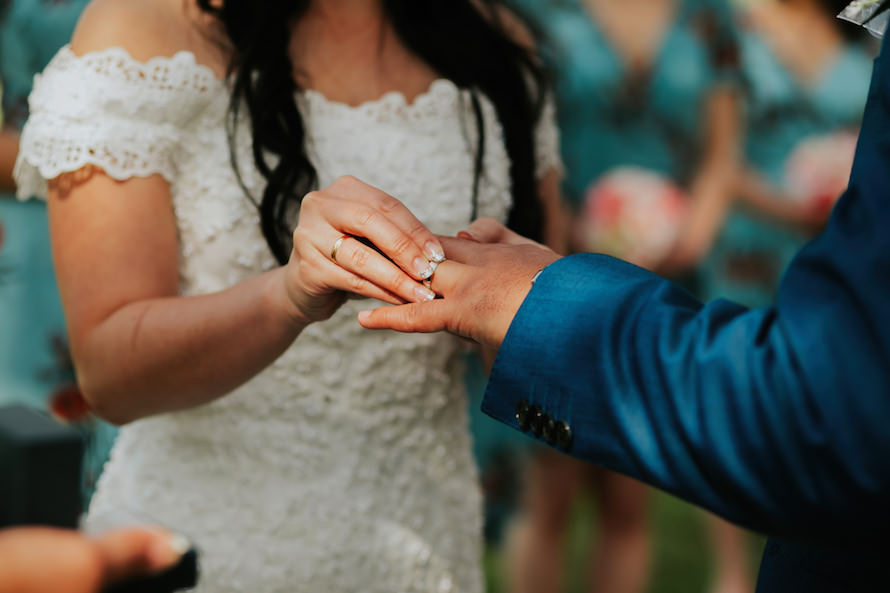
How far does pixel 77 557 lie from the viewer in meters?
0.52

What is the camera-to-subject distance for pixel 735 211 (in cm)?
309

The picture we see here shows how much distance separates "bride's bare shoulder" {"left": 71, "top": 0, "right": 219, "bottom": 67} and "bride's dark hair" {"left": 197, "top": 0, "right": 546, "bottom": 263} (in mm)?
57

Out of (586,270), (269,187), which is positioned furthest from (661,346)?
(269,187)

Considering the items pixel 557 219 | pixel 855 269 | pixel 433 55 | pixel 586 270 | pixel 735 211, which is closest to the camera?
pixel 855 269

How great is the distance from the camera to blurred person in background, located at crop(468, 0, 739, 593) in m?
2.57

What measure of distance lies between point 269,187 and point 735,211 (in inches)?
91.6

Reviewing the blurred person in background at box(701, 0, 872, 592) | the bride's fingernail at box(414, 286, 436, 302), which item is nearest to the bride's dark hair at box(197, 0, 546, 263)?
the bride's fingernail at box(414, 286, 436, 302)

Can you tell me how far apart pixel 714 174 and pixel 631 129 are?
35 cm

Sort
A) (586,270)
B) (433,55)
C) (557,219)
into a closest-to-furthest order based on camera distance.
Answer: (586,270) < (433,55) < (557,219)

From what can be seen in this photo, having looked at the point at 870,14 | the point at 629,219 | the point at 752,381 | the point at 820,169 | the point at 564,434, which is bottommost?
the point at 629,219

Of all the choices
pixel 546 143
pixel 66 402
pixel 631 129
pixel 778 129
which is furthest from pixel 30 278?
pixel 778 129

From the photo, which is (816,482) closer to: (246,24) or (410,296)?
(410,296)

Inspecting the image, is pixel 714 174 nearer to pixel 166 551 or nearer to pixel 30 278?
pixel 30 278

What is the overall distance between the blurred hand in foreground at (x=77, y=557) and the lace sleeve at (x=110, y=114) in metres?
0.64
